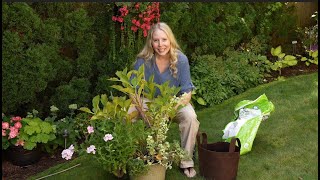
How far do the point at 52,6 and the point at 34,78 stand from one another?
721 millimetres

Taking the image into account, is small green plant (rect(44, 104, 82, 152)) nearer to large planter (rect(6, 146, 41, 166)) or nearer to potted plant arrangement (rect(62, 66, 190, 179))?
large planter (rect(6, 146, 41, 166))

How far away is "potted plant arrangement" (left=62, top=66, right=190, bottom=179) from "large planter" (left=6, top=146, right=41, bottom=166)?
0.90 metres

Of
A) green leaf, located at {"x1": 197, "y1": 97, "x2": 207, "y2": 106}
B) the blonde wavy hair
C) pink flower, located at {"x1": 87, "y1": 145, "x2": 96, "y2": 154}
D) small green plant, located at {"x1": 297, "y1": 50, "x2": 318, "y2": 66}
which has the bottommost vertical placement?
green leaf, located at {"x1": 197, "y1": 97, "x2": 207, "y2": 106}

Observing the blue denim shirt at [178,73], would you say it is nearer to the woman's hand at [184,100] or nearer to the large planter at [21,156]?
the woman's hand at [184,100]

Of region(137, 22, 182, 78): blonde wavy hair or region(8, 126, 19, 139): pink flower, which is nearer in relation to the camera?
region(137, 22, 182, 78): blonde wavy hair

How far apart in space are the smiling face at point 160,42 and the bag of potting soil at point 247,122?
0.90 meters

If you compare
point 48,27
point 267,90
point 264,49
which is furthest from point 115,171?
point 264,49

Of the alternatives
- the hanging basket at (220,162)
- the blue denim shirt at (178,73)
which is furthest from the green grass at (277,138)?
the blue denim shirt at (178,73)

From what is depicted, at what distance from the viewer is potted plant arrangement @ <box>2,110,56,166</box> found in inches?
163

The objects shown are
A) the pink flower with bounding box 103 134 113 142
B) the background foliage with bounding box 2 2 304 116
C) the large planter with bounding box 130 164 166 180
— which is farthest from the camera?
the background foliage with bounding box 2 2 304 116

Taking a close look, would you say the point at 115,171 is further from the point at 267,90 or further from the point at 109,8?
the point at 267,90

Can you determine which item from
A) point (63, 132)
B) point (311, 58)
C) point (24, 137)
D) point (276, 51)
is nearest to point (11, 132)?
point (24, 137)

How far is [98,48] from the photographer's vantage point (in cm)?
518

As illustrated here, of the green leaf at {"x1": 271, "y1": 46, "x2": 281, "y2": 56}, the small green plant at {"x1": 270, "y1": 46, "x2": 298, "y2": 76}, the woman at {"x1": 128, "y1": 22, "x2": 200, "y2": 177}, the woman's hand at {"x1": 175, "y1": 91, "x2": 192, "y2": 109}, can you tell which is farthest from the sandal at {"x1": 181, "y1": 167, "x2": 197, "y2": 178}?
the green leaf at {"x1": 271, "y1": 46, "x2": 281, "y2": 56}
